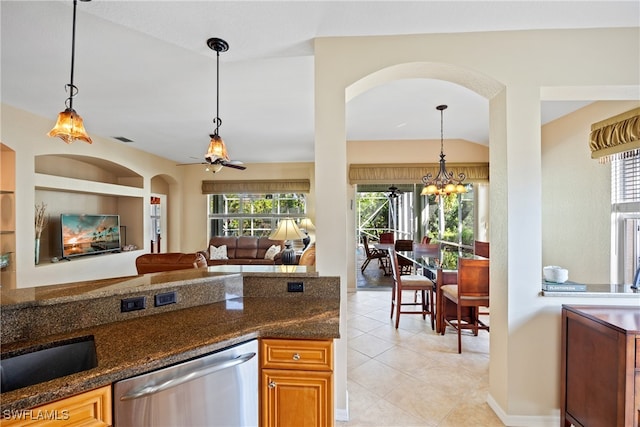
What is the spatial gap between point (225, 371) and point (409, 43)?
2.27 meters

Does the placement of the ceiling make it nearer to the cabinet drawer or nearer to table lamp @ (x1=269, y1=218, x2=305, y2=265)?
table lamp @ (x1=269, y1=218, x2=305, y2=265)

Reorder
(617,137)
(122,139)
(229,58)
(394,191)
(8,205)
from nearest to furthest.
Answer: (229,58) < (617,137) < (8,205) < (122,139) < (394,191)

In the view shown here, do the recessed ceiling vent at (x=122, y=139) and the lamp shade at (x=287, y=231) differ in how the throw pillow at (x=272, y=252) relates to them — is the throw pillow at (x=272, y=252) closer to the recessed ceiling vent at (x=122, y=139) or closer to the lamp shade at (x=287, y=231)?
the lamp shade at (x=287, y=231)

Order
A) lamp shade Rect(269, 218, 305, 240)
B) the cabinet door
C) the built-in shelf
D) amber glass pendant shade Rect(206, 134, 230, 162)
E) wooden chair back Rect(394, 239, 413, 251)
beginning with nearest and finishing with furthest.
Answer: the cabinet door
amber glass pendant shade Rect(206, 134, 230, 162)
lamp shade Rect(269, 218, 305, 240)
the built-in shelf
wooden chair back Rect(394, 239, 413, 251)

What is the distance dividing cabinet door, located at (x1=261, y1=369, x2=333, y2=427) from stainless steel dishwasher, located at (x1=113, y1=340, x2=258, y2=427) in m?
0.06

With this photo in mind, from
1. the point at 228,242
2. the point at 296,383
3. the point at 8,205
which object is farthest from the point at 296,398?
the point at 228,242

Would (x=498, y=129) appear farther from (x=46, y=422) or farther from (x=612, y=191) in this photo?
(x=46, y=422)

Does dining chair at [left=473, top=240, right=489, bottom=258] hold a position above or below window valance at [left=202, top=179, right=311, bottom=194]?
below

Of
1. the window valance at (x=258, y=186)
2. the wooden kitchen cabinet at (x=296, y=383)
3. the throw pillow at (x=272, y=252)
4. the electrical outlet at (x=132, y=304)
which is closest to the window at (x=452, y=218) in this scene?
the window valance at (x=258, y=186)

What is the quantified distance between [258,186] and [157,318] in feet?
17.3

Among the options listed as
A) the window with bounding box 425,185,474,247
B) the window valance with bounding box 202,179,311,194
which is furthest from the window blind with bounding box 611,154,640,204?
the window valance with bounding box 202,179,311,194

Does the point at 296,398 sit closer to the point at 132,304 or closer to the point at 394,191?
the point at 132,304

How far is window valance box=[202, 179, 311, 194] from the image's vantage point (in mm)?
6473

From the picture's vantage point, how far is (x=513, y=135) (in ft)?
6.17
